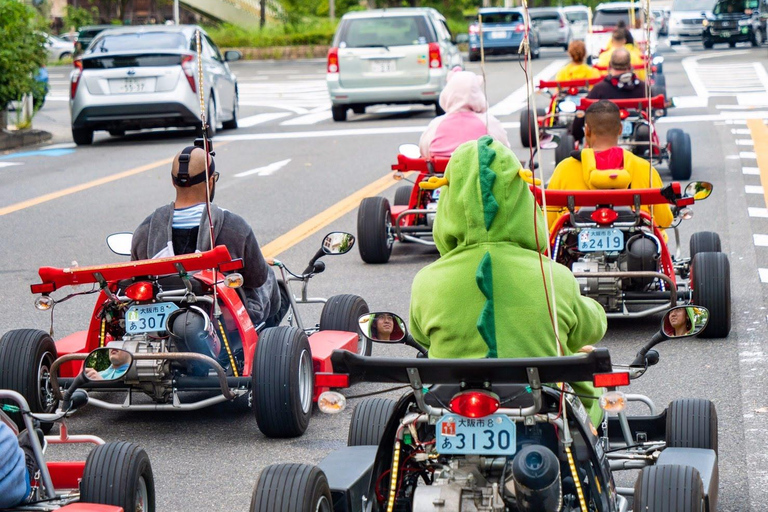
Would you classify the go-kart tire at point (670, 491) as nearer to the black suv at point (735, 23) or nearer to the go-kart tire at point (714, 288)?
the go-kart tire at point (714, 288)

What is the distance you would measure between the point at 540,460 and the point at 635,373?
1.74 ft

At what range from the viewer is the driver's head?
802cm

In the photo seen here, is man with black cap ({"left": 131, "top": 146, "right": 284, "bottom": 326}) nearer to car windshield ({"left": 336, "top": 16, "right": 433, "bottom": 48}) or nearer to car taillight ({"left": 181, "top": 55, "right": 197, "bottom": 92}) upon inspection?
car taillight ({"left": 181, "top": 55, "right": 197, "bottom": 92})

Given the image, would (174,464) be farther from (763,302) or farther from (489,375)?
(763,302)

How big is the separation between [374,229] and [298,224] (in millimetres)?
2114

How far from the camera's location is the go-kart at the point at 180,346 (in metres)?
5.66

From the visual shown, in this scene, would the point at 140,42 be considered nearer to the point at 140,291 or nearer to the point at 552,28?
the point at 140,291

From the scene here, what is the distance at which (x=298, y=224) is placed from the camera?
12023 mm

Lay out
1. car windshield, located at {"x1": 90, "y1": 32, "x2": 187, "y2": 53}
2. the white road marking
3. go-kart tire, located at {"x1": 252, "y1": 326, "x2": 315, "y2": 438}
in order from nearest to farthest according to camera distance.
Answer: go-kart tire, located at {"x1": 252, "y1": 326, "x2": 315, "y2": 438}
the white road marking
car windshield, located at {"x1": 90, "y1": 32, "x2": 187, "y2": 53}

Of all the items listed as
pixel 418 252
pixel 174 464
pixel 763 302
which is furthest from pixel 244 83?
pixel 174 464

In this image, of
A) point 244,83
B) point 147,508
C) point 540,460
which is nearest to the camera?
point 540,460

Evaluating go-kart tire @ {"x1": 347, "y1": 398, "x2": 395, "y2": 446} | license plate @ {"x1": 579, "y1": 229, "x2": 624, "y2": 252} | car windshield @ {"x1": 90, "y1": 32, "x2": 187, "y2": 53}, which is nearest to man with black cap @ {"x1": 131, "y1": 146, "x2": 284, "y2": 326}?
go-kart tire @ {"x1": 347, "y1": 398, "x2": 395, "y2": 446}

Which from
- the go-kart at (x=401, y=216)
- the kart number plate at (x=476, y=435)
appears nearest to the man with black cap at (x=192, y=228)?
the kart number plate at (x=476, y=435)

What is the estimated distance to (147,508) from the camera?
4512 millimetres
